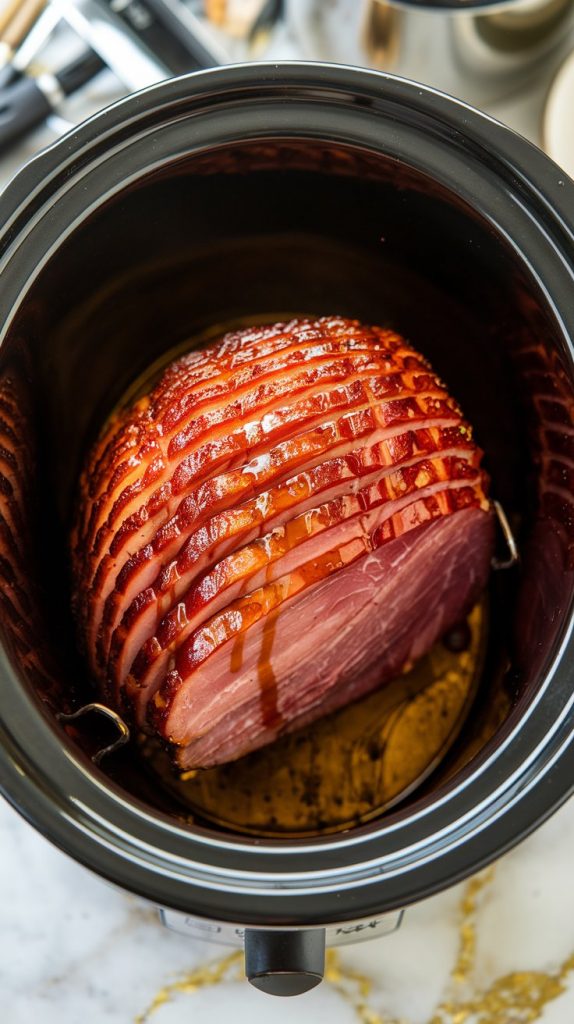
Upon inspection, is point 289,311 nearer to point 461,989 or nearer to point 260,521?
point 260,521

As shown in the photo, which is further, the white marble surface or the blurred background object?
the blurred background object

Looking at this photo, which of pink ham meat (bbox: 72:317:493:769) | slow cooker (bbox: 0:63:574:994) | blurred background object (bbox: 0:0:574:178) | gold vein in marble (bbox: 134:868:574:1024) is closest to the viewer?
slow cooker (bbox: 0:63:574:994)

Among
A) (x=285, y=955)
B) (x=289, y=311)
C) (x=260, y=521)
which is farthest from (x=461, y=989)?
(x=289, y=311)

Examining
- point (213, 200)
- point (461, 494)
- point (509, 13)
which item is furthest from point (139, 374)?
point (509, 13)

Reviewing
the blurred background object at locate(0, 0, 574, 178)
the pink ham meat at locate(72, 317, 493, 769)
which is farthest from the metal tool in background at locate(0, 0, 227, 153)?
the pink ham meat at locate(72, 317, 493, 769)

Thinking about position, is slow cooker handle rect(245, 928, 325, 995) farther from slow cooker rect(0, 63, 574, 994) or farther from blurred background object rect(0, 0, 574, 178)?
blurred background object rect(0, 0, 574, 178)

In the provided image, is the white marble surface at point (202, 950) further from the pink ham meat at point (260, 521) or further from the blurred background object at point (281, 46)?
the blurred background object at point (281, 46)

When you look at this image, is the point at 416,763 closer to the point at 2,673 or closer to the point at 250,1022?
the point at 250,1022
